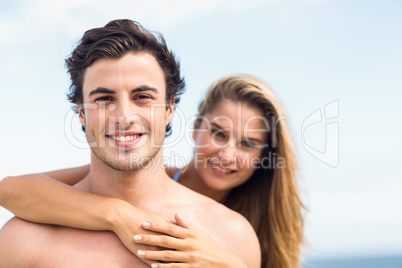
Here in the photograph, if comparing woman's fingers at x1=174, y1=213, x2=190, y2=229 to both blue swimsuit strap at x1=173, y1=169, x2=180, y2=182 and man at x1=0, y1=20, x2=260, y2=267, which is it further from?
blue swimsuit strap at x1=173, y1=169, x2=180, y2=182

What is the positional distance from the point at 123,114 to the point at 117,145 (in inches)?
8.9

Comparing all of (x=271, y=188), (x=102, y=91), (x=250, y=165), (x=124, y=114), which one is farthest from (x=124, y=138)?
(x=271, y=188)

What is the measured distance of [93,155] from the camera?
11.7ft

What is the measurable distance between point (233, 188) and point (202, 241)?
2.40m

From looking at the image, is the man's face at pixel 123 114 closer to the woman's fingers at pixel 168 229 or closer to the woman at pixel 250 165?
the woman's fingers at pixel 168 229

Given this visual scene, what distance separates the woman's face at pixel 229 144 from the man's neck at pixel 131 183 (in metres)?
1.35

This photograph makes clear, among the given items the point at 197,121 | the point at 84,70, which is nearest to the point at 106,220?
the point at 84,70

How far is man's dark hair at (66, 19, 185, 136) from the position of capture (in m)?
3.47

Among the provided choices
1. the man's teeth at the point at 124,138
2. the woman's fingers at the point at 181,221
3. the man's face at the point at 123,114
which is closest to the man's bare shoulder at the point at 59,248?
the woman's fingers at the point at 181,221

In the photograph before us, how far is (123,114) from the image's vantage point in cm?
329

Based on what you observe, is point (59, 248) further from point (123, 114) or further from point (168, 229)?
point (123, 114)

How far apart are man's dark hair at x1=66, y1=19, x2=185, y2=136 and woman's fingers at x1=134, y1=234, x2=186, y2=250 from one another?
1.15 meters

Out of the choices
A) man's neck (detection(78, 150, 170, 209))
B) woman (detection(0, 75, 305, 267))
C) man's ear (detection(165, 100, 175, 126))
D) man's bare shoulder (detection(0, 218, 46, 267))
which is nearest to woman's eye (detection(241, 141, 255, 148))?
woman (detection(0, 75, 305, 267))

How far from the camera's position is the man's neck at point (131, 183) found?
3531mm
